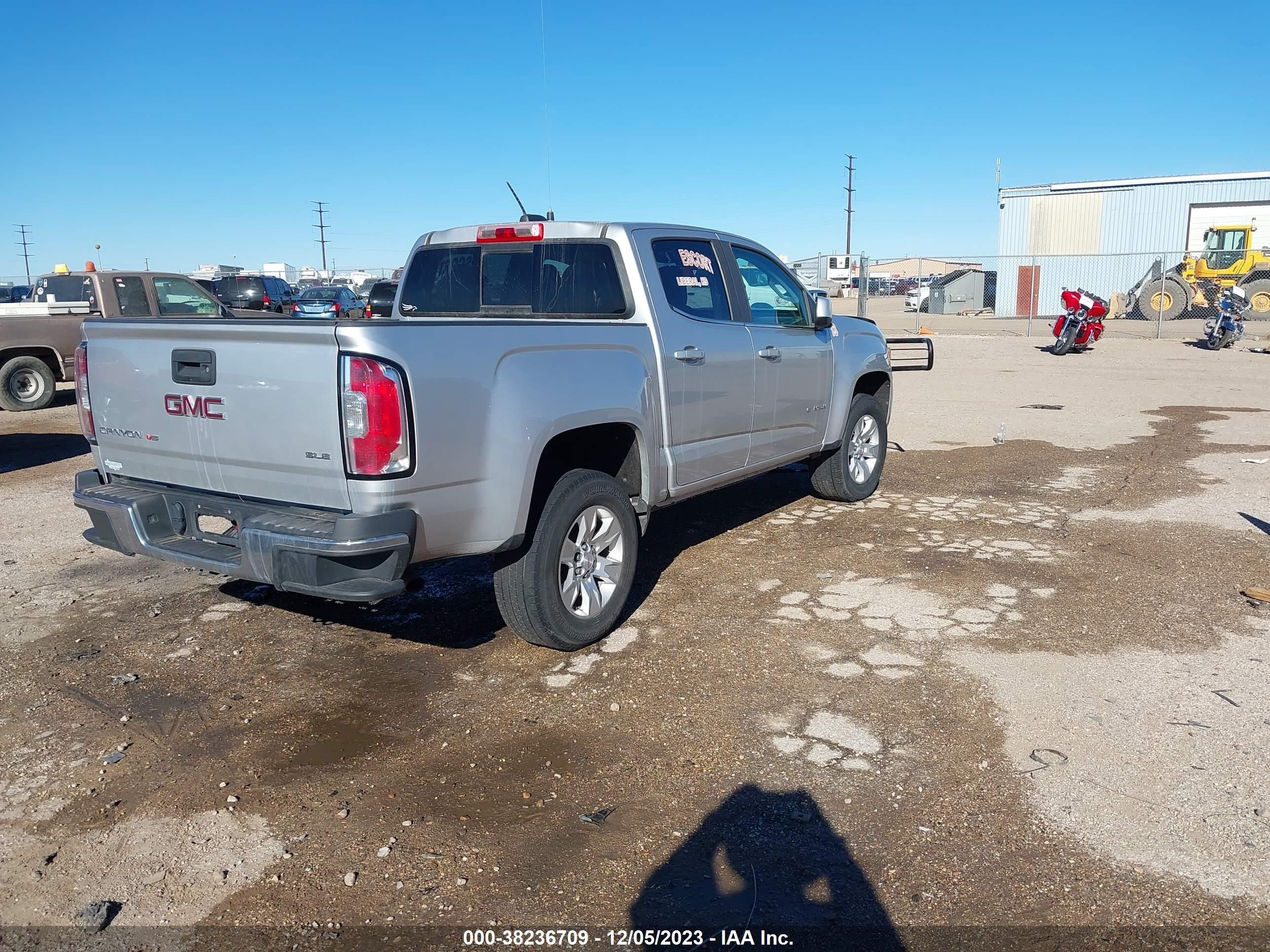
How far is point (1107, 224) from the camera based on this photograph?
133 feet

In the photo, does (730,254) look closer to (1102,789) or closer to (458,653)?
(458,653)

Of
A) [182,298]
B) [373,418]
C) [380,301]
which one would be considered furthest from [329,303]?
[373,418]

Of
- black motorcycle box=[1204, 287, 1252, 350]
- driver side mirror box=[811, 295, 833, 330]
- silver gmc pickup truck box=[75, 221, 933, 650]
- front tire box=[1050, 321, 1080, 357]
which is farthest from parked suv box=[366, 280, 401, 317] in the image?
black motorcycle box=[1204, 287, 1252, 350]

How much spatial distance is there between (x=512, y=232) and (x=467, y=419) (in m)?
1.92

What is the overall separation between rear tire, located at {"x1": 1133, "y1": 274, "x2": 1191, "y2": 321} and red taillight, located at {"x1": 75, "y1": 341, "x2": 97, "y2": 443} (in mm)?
30397

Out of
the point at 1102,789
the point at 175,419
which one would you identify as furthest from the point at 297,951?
the point at 1102,789

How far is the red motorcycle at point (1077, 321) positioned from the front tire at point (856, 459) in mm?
14971

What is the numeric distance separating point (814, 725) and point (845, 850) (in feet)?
2.77

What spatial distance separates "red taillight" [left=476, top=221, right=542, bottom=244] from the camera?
5.25 meters

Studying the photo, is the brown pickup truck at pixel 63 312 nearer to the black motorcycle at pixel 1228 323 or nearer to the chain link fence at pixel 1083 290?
the chain link fence at pixel 1083 290

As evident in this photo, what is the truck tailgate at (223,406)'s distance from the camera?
3.57m

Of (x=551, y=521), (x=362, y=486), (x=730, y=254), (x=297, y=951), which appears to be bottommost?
(x=297, y=951)

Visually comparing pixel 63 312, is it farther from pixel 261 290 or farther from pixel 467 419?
pixel 467 419

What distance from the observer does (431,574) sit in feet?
19.2
